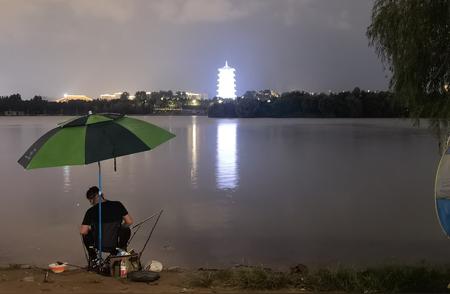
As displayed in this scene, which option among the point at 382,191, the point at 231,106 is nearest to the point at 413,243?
the point at 382,191

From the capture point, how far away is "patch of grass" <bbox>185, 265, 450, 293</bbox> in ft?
18.7

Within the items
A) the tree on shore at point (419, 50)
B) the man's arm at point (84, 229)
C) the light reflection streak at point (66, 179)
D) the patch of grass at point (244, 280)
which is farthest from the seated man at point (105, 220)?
the light reflection streak at point (66, 179)

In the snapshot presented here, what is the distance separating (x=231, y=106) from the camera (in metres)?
167

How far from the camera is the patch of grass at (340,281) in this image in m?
5.69

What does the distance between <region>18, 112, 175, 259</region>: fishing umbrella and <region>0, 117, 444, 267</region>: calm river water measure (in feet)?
12.1

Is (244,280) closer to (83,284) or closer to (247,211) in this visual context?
(83,284)

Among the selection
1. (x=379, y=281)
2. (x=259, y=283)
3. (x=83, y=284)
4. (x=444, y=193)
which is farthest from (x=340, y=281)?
(x=83, y=284)

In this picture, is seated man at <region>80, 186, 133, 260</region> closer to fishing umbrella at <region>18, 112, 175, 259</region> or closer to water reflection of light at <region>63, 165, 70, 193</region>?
fishing umbrella at <region>18, 112, 175, 259</region>

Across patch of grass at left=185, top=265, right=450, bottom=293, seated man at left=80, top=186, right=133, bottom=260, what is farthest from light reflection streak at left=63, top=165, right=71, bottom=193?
patch of grass at left=185, top=265, right=450, bottom=293

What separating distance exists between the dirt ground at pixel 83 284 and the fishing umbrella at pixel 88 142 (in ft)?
4.28

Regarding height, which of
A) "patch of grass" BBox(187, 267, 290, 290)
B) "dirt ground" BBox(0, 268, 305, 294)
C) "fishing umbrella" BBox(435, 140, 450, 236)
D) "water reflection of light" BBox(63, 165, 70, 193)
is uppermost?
"fishing umbrella" BBox(435, 140, 450, 236)

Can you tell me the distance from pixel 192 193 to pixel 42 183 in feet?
20.2

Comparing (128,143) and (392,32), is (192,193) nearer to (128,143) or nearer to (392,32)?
(392,32)

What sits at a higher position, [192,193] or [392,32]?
[392,32]
